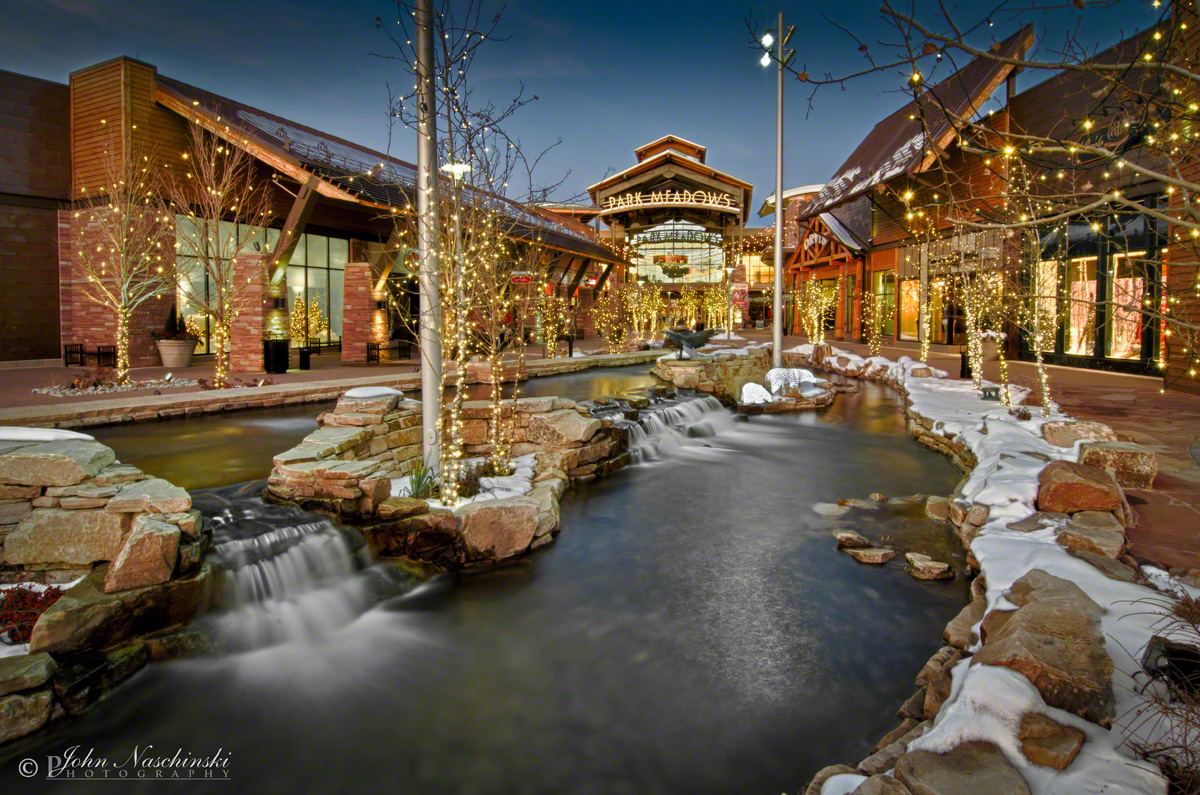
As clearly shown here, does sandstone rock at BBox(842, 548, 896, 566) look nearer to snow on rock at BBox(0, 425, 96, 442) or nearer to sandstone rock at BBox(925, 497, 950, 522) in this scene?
sandstone rock at BBox(925, 497, 950, 522)

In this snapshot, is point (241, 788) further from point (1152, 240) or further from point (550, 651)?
point (1152, 240)

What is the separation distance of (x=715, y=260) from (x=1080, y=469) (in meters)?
56.0

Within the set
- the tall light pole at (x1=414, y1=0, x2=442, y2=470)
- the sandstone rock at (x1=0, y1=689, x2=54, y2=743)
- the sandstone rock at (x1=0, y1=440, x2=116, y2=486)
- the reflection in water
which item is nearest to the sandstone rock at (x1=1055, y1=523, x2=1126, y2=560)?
the reflection in water

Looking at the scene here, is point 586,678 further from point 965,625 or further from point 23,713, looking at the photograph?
point 23,713

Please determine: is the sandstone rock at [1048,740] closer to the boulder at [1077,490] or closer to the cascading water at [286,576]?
the boulder at [1077,490]

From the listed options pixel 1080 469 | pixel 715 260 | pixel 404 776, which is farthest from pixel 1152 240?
pixel 715 260

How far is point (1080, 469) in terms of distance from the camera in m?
5.22

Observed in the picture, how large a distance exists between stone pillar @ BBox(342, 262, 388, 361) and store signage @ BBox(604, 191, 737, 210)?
34.2 meters

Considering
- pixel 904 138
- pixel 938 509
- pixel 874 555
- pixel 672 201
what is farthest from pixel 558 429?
pixel 672 201

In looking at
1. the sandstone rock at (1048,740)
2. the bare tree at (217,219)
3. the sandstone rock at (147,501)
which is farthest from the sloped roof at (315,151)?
the sandstone rock at (1048,740)

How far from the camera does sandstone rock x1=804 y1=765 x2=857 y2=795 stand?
299cm

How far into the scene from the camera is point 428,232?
6.22 metres

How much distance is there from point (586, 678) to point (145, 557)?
3112 mm

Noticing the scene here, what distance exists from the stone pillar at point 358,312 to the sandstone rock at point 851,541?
15552 mm
